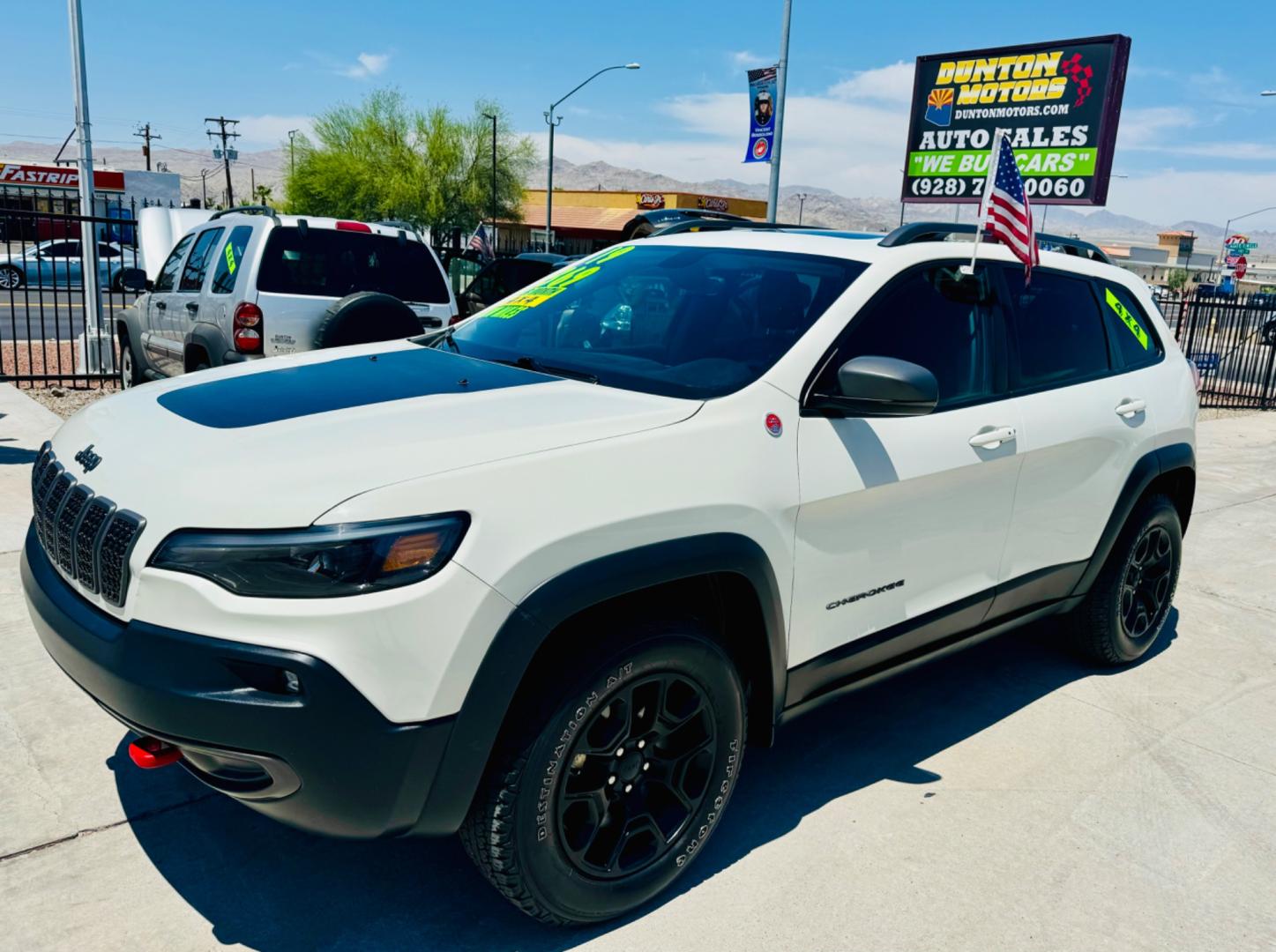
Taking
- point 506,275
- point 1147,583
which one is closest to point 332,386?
point 1147,583

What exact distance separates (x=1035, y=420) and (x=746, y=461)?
1.53 m

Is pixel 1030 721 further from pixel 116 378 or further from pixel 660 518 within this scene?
pixel 116 378

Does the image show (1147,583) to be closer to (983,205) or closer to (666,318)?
(983,205)

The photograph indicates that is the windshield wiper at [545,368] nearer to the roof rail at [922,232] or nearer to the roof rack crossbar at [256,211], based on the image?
the roof rail at [922,232]

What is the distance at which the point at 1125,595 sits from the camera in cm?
457

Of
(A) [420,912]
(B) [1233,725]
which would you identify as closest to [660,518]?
(A) [420,912]

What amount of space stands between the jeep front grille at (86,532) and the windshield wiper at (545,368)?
132cm

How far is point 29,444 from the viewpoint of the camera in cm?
771

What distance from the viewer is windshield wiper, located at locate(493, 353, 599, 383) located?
3.14 metres

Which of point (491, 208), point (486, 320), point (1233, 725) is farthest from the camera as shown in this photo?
point (491, 208)

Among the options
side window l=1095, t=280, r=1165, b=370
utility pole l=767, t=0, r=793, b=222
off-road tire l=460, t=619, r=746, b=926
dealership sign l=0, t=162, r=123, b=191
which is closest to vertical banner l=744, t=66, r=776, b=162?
utility pole l=767, t=0, r=793, b=222

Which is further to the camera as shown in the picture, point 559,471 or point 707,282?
point 707,282

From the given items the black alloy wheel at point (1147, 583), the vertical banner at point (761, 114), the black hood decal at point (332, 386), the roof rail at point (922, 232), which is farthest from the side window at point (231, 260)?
the vertical banner at point (761, 114)

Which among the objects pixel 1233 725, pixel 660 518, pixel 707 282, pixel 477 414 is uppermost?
pixel 707 282
